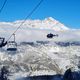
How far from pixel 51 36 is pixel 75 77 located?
122017 millimetres

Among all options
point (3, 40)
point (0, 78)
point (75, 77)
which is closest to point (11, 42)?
point (3, 40)

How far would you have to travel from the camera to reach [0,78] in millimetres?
97125

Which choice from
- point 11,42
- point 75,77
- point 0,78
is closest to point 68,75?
point 75,77

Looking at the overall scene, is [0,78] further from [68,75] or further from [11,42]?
[11,42]

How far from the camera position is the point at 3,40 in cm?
2697

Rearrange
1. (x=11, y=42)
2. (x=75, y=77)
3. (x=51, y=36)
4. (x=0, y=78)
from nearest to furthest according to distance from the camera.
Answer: (x=51, y=36), (x=11, y=42), (x=0, y=78), (x=75, y=77)

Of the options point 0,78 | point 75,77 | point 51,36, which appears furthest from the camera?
point 75,77

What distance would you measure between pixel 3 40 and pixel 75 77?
122092 mm

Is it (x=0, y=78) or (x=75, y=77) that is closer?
(x=0, y=78)

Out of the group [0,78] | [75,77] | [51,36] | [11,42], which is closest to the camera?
[51,36]

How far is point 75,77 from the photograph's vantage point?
147 m

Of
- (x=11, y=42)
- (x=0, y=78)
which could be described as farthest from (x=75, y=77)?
(x=11, y=42)

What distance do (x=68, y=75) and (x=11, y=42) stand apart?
11823 centimetres

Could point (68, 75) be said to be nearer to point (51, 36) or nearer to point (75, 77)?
point (75, 77)
